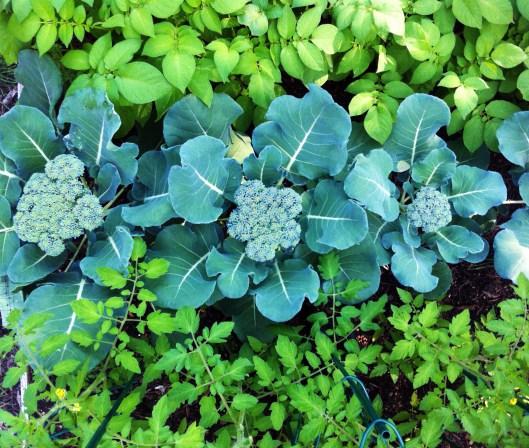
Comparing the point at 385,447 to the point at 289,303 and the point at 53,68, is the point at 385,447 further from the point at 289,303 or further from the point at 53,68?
the point at 53,68

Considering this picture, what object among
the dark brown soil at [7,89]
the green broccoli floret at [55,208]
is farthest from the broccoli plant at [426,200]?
the dark brown soil at [7,89]

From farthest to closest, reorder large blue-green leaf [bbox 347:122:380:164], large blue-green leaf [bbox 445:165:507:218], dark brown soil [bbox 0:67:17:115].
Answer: dark brown soil [bbox 0:67:17:115] < large blue-green leaf [bbox 347:122:380:164] < large blue-green leaf [bbox 445:165:507:218]

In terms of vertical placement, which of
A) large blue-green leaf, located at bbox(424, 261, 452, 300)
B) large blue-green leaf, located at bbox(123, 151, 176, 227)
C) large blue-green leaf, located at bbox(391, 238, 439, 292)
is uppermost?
large blue-green leaf, located at bbox(123, 151, 176, 227)

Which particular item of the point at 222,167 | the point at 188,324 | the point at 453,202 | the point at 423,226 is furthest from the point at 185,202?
the point at 453,202

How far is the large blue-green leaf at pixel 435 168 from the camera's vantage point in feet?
6.13

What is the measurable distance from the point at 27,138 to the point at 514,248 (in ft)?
5.74

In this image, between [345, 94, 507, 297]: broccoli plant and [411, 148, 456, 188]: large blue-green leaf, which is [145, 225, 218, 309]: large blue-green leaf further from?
[411, 148, 456, 188]: large blue-green leaf

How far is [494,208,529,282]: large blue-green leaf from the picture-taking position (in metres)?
1.90

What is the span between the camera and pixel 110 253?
178 centimetres

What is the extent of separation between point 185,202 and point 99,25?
647 mm

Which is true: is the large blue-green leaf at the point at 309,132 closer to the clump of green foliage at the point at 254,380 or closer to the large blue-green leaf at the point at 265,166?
the large blue-green leaf at the point at 265,166

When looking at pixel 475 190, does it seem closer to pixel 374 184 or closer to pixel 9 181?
pixel 374 184

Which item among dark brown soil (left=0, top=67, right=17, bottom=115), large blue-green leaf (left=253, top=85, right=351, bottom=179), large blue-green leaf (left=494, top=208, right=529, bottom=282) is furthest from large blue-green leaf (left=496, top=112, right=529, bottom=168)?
dark brown soil (left=0, top=67, right=17, bottom=115)

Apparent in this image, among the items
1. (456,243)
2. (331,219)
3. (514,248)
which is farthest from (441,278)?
(331,219)
